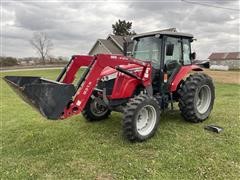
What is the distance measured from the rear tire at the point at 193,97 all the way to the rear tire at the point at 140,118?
3.54 ft

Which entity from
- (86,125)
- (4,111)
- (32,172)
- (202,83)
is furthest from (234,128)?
(4,111)

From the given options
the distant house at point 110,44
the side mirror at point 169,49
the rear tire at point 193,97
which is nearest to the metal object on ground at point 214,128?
the rear tire at point 193,97

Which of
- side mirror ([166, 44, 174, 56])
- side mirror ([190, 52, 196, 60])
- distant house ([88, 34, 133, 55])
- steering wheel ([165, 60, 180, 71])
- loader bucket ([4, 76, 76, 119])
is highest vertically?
distant house ([88, 34, 133, 55])

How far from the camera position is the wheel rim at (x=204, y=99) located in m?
7.71

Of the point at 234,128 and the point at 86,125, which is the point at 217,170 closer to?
the point at 234,128

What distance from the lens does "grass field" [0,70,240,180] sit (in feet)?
15.4

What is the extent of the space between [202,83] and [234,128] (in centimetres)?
129

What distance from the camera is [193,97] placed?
6.98m

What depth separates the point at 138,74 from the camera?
6.45 m

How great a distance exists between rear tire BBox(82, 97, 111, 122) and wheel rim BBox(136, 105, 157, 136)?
1.46 m

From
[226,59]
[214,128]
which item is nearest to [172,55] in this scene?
[214,128]

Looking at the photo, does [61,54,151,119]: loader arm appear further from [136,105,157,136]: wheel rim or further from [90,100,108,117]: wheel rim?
[90,100,108,117]: wheel rim

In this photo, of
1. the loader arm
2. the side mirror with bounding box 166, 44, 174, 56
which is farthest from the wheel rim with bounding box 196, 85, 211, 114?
the loader arm

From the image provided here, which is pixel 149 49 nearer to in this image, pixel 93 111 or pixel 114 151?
pixel 93 111
